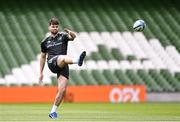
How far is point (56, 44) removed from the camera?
1462cm

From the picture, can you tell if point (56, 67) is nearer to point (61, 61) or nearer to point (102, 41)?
point (61, 61)

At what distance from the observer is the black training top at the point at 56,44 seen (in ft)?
47.9

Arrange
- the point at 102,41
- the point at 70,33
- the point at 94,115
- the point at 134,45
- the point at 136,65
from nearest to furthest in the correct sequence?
the point at 70,33 < the point at 94,115 < the point at 136,65 < the point at 102,41 < the point at 134,45

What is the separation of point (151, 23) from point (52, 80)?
23.9 ft

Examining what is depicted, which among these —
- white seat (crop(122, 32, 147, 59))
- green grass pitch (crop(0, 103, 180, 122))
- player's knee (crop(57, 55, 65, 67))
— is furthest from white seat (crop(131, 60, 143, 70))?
player's knee (crop(57, 55, 65, 67))

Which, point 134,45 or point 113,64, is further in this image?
point 134,45

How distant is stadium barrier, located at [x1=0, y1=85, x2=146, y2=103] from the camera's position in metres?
26.7

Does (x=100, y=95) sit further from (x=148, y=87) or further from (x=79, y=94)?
(x=148, y=87)

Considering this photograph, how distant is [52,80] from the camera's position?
93.8 feet

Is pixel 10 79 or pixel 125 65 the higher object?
pixel 125 65

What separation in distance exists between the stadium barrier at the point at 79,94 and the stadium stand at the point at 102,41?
1147 mm

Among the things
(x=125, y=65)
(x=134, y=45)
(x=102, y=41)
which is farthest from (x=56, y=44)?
(x=134, y=45)

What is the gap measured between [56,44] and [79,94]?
13012 mm

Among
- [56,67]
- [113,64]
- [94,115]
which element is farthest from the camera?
[113,64]
